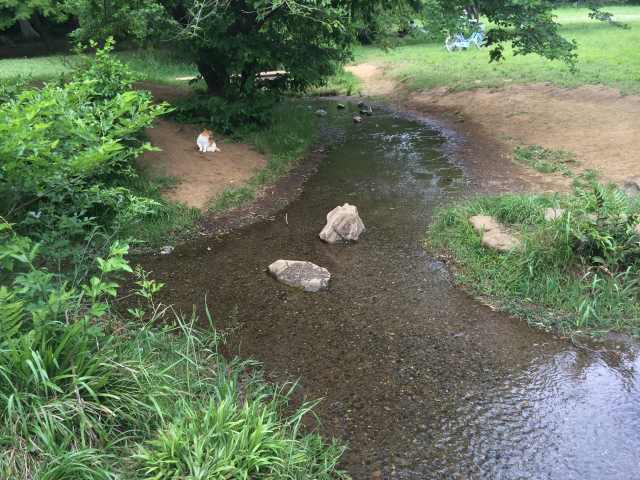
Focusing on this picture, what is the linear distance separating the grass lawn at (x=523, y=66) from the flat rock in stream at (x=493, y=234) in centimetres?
734

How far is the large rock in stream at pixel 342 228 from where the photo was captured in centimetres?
668

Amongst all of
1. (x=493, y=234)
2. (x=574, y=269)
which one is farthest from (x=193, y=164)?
(x=574, y=269)

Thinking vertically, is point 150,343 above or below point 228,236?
above

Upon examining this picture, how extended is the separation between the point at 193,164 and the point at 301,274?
3.87 metres

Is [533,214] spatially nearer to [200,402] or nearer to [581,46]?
[200,402]

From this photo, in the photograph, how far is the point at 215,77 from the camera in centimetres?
1083

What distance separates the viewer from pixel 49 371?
9.28 ft

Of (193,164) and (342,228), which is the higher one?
(193,164)

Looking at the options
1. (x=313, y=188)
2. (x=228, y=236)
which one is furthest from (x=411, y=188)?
(x=228, y=236)

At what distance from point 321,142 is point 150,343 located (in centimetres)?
817

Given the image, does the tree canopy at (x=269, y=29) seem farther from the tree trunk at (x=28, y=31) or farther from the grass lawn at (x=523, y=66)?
the tree trunk at (x=28, y=31)

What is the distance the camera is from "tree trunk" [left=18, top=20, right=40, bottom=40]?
23.1 m

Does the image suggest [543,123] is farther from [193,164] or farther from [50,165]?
[50,165]

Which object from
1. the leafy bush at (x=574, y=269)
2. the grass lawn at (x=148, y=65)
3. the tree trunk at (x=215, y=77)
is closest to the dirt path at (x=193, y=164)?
the tree trunk at (x=215, y=77)
